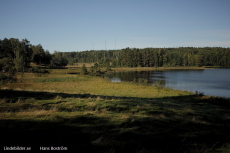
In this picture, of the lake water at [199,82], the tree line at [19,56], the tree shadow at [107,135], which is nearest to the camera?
the tree shadow at [107,135]

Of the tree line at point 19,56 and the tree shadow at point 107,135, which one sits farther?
the tree line at point 19,56

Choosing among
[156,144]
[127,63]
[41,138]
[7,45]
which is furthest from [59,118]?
[127,63]

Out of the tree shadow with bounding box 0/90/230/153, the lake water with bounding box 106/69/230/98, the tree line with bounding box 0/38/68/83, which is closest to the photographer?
the tree shadow with bounding box 0/90/230/153

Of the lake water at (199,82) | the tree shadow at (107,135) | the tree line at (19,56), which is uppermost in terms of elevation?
the tree line at (19,56)

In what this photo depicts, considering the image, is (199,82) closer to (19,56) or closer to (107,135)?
(107,135)

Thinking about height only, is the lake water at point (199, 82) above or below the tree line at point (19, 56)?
below

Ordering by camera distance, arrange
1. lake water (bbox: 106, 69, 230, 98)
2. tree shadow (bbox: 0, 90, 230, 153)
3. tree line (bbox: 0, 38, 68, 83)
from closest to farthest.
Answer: tree shadow (bbox: 0, 90, 230, 153) → lake water (bbox: 106, 69, 230, 98) → tree line (bbox: 0, 38, 68, 83)

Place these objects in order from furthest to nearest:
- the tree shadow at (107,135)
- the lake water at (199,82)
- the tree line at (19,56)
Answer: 1. the tree line at (19,56)
2. the lake water at (199,82)
3. the tree shadow at (107,135)

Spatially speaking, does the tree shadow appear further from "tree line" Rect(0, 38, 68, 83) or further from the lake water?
"tree line" Rect(0, 38, 68, 83)

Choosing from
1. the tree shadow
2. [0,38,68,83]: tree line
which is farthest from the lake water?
[0,38,68,83]: tree line

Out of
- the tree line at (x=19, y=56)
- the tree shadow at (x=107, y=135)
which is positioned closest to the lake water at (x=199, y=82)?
the tree shadow at (x=107, y=135)

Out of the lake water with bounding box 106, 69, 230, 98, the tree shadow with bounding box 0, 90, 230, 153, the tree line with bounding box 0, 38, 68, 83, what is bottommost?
the lake water with bounding box 106, 69, 230, 98

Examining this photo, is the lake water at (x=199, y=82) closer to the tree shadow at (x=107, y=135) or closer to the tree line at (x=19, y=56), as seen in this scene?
the tree shadow at (x=107, y=135)

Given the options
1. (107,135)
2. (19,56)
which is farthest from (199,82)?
(19,56)
